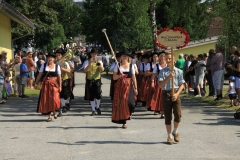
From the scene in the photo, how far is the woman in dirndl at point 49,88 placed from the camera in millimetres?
12555

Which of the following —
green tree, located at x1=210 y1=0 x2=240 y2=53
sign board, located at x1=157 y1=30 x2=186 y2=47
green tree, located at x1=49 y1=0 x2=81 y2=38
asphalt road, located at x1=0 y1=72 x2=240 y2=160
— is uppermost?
green tree, located at x1=49 y1=0 x2=81 y2=38

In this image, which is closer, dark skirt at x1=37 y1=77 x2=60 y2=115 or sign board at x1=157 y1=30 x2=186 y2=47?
sign board at x1=157 y1=30 x2=186 y2=47

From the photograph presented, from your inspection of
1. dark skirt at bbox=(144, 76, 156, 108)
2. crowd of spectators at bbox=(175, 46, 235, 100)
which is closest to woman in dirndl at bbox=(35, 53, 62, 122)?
dark skirt at bbox=(144, 76, 156, 108)

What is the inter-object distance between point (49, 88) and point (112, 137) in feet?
10.1

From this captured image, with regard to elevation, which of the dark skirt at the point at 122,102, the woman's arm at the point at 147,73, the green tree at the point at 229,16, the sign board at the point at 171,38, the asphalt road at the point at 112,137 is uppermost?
the green tree at the point at 229,16

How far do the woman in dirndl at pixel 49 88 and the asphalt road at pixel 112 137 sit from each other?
0.36 m

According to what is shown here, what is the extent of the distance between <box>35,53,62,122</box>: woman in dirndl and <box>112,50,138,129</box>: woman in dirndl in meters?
1.86

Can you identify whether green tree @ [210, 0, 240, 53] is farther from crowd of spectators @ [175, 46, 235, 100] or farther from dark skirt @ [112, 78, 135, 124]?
dark skirt @ [112, 78, 135, 124]

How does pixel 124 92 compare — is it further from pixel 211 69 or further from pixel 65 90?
pixel 211 69

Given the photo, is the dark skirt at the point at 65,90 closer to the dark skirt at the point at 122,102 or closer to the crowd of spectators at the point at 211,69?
the dark skirt at the point at 122,102

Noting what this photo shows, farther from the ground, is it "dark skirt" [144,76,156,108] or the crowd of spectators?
the crowd of spectators

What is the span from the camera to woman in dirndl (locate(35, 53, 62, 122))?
12555 mm

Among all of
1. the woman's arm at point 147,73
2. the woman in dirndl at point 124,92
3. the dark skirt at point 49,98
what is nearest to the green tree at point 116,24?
the woman's arm at point 147,73

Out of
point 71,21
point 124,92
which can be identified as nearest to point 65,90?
point 124,92
